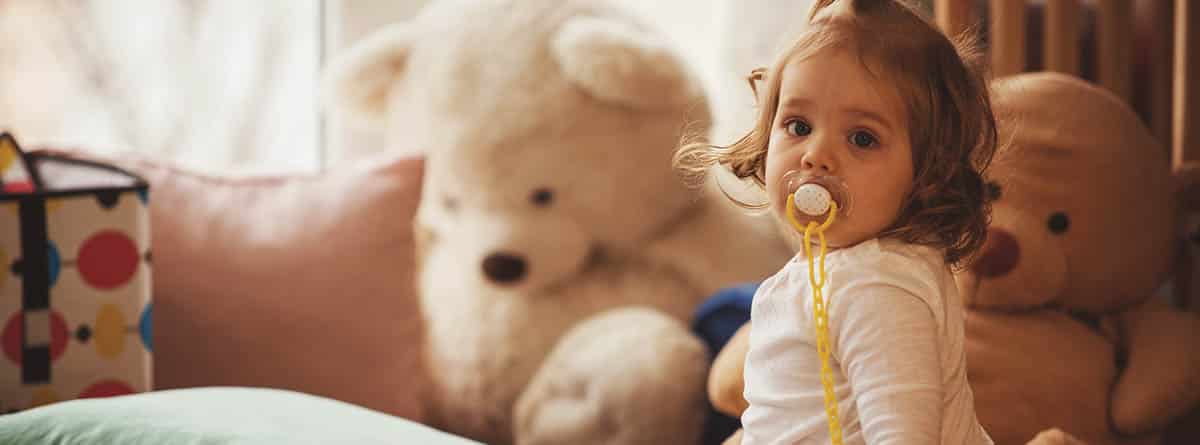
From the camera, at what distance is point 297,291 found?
1.42 meters

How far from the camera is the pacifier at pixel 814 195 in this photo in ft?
2.27

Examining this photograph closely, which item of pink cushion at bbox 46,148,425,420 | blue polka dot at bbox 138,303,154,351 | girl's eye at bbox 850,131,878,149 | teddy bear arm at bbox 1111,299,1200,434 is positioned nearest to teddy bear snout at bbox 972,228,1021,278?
teddy bear arm at bbox 1111,299,1200,434

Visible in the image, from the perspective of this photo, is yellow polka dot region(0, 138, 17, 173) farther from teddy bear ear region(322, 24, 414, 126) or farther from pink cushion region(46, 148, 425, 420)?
teddy bear ear region(322, 24, 414, 126)

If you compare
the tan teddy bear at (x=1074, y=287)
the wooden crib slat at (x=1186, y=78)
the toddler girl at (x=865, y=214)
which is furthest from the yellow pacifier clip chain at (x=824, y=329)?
the wooden crib slat at (x=1186, y=78)

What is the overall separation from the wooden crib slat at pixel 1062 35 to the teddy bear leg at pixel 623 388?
48 centimetres

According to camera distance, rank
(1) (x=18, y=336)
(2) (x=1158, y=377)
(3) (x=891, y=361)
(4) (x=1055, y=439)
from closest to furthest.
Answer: (3) (x=891, y=361)
(4) (x=1055, y=439)
(2) (x=1158, y=377)
(1) (x=18, y=336)

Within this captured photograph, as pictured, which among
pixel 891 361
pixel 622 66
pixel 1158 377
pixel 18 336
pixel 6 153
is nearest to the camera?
pixel 891 361

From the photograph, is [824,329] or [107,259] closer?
[824,329]

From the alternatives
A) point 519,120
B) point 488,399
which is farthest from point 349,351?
point 519,120

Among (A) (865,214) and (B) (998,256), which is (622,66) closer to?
(B) (998,256)

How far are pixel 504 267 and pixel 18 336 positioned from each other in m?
0.52

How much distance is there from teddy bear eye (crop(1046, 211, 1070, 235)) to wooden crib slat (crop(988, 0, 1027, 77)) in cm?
24

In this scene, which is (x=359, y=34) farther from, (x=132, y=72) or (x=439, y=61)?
(x=439, y=61)

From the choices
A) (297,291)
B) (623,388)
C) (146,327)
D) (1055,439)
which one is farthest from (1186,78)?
(146,327)
